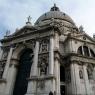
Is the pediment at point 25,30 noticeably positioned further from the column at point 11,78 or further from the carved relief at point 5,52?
the column at point 11,78

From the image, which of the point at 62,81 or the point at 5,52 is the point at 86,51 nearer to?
the point at 62,81

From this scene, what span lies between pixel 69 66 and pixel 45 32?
6157 millimetres

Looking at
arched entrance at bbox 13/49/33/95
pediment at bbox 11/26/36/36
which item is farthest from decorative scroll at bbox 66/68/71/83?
pediment at bbox 11/26/36/36

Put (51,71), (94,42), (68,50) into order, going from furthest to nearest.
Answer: (94,42) < (68,50) < (51,71)

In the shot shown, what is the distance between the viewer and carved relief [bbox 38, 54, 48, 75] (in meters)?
18.5

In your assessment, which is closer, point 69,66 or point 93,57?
point 69,66

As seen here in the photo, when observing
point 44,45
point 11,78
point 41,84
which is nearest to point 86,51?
point 44,45

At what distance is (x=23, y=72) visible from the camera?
2155cm

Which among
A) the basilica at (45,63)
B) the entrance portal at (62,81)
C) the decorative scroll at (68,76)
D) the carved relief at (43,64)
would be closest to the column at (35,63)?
the basilica at (45,63)

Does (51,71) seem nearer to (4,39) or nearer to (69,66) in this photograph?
(69,66)

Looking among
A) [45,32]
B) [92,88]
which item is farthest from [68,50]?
[92,88]

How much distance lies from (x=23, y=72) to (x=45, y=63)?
14.1 feet

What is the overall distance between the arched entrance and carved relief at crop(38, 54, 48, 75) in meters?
2.29

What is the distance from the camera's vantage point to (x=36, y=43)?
21.7 m
